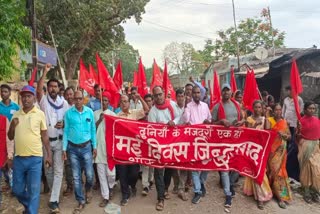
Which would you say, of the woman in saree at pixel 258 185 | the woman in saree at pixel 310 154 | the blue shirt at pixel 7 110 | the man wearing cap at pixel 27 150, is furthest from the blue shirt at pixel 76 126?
the woman in saree at pixel 310 154

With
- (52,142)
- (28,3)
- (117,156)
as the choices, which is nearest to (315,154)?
(117,156)

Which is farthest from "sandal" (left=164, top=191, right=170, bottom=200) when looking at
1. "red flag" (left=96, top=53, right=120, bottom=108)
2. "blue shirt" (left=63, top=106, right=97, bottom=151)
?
"red flag" (left=96, top=53, right=120, bottom=108)

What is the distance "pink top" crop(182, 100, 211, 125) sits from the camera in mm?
5855

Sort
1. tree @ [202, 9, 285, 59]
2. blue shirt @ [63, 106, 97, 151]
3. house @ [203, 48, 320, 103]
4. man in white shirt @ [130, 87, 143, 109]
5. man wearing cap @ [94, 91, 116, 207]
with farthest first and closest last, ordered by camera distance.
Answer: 1. tree @ [202, 9, 285, 59]
2. house @ [203, 48, 320, 103]
3. man in white shirt @ [130, 87, 143, 109]
4. man wearing cap @ [94, 91, 116, 207]
5. blue shirt @ [63, 106, 97, 151]

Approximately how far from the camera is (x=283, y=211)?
5.61 m

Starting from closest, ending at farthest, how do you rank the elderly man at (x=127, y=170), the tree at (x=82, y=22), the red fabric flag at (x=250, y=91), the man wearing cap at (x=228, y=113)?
the elderly man at (x=127, y=170) → the man wearing cap at (x=228, y=113) → the red fabric flag at (x=250, y=91) → the tree at (x=82, y=22)

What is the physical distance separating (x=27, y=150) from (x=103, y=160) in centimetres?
134

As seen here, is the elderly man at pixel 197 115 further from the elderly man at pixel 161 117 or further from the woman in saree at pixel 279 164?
the woman in saree at pixel 279 164

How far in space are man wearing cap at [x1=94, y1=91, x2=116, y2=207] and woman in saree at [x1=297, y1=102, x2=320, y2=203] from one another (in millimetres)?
3155

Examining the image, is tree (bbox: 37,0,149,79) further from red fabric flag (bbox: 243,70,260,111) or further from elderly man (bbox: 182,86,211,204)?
elderly man (bbox: 182,86,211,204)

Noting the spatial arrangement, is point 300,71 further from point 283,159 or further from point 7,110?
point 7,110

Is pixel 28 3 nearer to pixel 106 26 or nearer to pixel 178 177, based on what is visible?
pixel 178 177

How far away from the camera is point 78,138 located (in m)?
5.23

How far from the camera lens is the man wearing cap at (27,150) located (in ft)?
15.3
